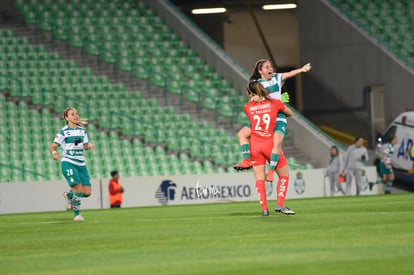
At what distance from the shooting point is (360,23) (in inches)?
1533

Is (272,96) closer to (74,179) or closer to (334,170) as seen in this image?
(74,179)

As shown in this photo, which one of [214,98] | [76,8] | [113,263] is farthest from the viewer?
[76,8]

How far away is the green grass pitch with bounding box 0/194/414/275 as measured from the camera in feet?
29.2

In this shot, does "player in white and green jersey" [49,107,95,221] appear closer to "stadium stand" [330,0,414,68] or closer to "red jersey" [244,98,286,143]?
"red jersey" [244,98,286,143]

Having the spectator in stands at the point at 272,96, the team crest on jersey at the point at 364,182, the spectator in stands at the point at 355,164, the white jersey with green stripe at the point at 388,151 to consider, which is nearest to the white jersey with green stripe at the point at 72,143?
the spectator in stands at the point at 272,96

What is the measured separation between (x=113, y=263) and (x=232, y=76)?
94.0 feet

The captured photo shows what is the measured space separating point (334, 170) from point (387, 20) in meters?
10.4

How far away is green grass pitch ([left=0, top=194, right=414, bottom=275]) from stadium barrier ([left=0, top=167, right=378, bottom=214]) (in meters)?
12.8

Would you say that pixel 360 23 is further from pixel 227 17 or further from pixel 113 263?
pixel 113 263

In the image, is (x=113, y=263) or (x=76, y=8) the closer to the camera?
(x=113, y=263)

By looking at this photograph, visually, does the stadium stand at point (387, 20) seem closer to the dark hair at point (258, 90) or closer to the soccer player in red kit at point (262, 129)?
the soccer player in red kit at point (262, 129)

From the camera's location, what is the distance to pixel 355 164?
107ft

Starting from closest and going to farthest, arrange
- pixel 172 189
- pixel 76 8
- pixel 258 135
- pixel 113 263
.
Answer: pixel 113 263 < pixel 258 135 < pixel 172 189 < pixel 76 8

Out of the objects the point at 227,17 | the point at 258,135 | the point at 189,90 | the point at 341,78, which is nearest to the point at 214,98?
the point at 189,90
